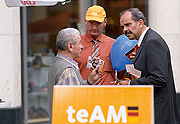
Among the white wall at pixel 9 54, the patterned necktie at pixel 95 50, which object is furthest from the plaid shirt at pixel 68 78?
the white wall at pixel 9 54

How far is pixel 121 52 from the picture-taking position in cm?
423

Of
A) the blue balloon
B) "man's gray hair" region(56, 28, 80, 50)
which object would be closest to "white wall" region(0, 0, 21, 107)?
the blue balloon

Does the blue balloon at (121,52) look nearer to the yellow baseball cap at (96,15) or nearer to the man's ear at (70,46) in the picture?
the yellow baseball cap at (96,15)

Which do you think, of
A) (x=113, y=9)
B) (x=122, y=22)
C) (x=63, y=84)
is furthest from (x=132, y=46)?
(x=113, y=9)

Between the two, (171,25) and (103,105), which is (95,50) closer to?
(103,105)

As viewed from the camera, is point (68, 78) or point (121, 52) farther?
point (121, 52)

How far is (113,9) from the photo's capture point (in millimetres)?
7910

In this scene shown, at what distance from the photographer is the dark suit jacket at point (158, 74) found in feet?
11.2

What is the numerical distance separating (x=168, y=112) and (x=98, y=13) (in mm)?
1564

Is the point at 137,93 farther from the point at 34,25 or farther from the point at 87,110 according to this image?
the point at 34,25

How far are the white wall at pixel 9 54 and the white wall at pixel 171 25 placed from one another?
278 centimetres

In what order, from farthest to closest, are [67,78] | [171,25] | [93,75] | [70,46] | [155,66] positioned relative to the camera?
[171,25]
[93,75]
[70,46]
[155,66]
[67,78]

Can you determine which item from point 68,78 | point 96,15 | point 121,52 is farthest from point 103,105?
point 96,15

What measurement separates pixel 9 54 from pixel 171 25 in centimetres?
318
